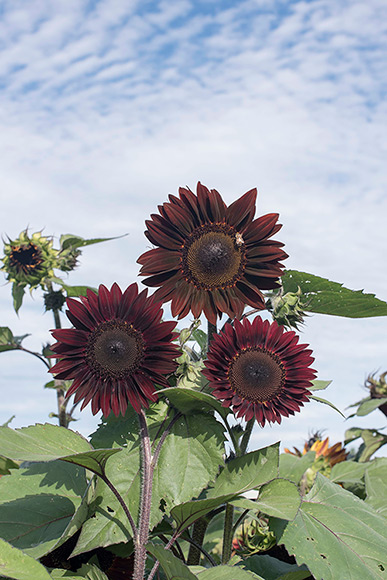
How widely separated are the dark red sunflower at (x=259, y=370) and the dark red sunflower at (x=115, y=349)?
9 centimetres

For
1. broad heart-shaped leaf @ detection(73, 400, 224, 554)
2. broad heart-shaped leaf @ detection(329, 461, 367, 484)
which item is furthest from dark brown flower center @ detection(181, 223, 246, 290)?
broad heart-shaped leaf @ detection(329, 461, 367, 484)

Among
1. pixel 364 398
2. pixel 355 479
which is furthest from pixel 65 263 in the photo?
pixel 364 398

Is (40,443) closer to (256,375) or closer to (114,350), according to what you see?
(114,350)

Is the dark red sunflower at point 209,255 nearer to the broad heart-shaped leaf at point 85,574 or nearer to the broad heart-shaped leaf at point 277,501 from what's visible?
the broad heart-shaped leaf at point 277,501

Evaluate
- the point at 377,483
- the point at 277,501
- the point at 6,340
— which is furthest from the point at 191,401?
the point at 6,340

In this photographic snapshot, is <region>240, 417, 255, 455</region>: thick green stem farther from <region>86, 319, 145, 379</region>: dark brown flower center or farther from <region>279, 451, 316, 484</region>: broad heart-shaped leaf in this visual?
<region>279, 451, 316, 484</region>: broad heart-shaped leaf

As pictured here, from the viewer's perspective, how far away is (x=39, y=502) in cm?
124

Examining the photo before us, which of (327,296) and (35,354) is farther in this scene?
(35,354)

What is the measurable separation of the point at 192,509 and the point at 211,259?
43 centimetres

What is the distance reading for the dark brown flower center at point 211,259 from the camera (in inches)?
44.7

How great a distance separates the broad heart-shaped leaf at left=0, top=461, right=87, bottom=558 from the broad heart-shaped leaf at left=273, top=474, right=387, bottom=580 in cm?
41

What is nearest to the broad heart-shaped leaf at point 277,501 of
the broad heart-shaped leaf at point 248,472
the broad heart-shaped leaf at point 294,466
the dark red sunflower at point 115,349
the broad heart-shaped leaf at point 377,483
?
the broad heart-shaped leaf at point 248,472

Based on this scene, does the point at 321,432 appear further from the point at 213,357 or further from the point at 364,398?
the point at 213,357

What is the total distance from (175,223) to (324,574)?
0.66 m
